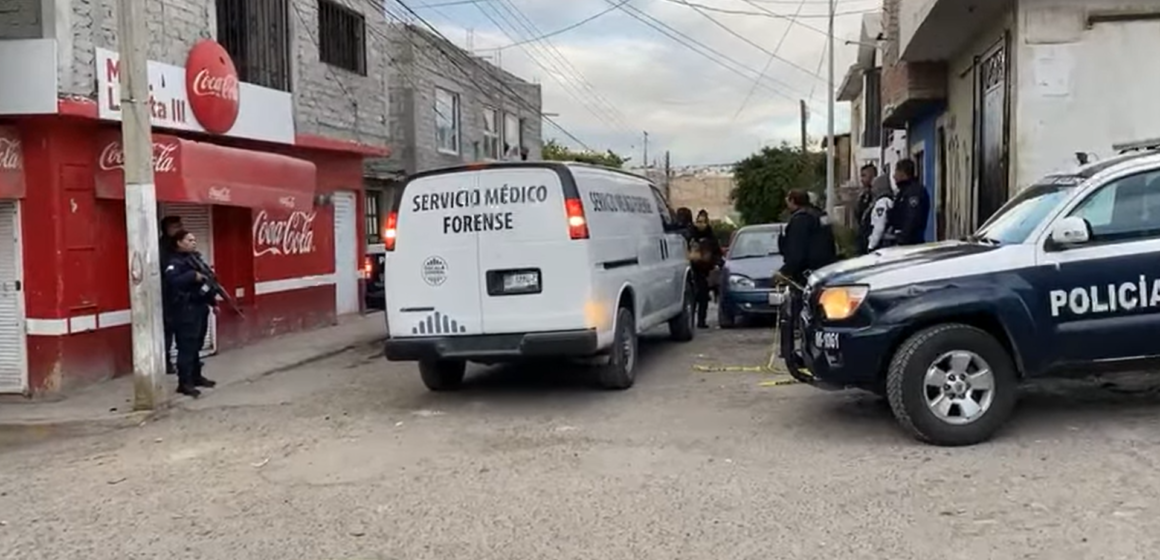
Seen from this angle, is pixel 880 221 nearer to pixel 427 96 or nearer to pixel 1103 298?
pixel 1103 298

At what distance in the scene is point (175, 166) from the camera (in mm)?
11633

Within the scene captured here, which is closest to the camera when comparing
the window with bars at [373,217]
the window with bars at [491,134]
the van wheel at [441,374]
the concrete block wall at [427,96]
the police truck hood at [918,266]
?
the police truck hood at [918,266]

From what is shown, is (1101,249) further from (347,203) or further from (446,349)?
(347,203)

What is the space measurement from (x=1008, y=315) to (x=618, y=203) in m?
4.28

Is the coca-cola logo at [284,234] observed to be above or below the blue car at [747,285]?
above

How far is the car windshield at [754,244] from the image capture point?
1590 cm

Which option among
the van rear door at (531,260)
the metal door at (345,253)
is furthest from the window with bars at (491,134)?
the van rear door at (531,260)

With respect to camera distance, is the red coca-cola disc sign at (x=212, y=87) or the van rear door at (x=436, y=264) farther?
the red coca-cola disc sign at (x=212, y=87)

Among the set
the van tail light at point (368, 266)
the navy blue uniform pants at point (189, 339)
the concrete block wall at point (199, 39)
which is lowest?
the navy blue uniform pants at point (189, 339)

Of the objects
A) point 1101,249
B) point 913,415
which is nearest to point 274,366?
point 913,415

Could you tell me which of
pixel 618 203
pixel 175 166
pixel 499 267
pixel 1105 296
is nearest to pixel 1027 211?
pixel 1105 296

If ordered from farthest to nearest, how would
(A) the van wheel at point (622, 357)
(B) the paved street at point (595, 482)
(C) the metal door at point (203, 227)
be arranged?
(C) the metal door at point (203, 227) → (A) the van wheel at point (622, 357) → (B) the paved street at point (595, 482)

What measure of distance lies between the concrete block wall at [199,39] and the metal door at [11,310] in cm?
162

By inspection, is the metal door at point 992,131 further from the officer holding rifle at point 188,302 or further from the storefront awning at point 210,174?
the storefront awning at point 210,174
